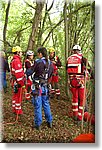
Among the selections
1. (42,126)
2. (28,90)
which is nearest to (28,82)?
(28,90)

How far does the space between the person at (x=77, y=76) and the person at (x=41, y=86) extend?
0.45 feet

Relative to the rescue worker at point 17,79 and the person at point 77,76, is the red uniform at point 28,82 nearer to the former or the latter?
the rescue worker at point 17,79

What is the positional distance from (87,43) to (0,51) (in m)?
0.57

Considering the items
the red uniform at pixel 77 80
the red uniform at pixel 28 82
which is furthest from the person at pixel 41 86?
the red uniform at pixel 77 80

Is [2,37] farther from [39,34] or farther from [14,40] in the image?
[39,34]

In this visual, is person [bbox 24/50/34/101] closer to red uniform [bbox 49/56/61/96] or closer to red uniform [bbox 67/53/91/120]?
red uniform [bbox 49/56/61/96]

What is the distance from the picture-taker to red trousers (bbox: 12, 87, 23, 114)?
2436 millimetres

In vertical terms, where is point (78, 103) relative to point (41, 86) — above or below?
below

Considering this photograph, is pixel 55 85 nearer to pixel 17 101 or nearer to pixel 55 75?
pixel 55 75

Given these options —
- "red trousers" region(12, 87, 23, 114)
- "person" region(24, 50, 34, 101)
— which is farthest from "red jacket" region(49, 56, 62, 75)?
"red trousers" region(12, 87, 23, 114)

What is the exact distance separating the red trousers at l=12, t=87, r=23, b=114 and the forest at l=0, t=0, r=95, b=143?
27 millimetres

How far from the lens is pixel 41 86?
7.98ft

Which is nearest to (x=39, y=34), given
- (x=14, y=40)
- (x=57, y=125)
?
(x=14, y=40)

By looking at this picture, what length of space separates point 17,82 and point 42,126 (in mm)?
328
